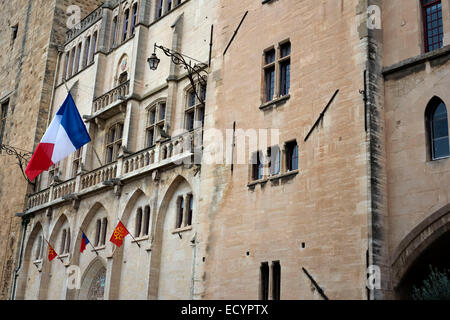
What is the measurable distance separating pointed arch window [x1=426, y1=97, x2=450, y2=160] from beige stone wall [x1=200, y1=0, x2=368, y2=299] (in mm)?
1440

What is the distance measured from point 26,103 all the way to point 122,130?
996 centimetres

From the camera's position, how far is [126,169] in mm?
22703

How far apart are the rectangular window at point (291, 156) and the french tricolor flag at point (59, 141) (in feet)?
28.0

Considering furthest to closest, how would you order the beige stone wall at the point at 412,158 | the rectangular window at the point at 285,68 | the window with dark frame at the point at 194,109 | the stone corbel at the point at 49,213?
1. the stone corbel at the point at 49,213
2. the window with dark frame at the point at 194,109
3. the rectangular window at the point at 285,68
4. the beige stone wall at the point at 412,158

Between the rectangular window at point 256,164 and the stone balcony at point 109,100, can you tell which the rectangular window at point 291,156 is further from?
the stone balcony at point 109,100

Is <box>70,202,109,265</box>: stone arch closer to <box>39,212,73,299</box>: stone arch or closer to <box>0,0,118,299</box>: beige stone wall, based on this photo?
<box>39,212,73,299</box>: stone arch

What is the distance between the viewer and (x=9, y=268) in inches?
1156

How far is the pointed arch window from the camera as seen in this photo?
43.2 ft

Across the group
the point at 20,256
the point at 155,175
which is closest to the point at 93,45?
the point at 20,256

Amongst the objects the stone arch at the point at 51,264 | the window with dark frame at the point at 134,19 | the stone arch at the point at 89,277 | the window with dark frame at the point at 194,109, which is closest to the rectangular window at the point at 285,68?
the window with dark frame at the point at 194,109

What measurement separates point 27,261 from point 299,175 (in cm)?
1777

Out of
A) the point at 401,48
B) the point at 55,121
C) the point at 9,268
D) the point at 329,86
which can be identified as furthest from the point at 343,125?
the point at 9,268

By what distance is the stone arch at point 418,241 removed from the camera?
41.2ft

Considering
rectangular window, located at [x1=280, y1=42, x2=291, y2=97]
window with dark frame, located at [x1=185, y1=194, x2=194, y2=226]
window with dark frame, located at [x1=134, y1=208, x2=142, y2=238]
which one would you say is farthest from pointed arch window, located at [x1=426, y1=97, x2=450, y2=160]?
window with dark frame, located at [x1=134, y1=208, x2=142, y2=238]
